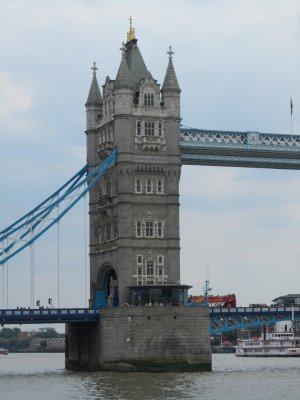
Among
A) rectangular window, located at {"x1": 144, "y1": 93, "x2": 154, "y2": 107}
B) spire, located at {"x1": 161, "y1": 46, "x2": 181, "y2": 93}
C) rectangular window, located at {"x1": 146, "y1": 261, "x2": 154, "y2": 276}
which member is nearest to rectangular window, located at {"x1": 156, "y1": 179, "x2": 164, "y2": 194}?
rectangular window, located at {"x1": 146, "y1": 261, "x2": 154, "y2": 276}

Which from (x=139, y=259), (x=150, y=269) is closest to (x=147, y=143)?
(x=139, y=259)

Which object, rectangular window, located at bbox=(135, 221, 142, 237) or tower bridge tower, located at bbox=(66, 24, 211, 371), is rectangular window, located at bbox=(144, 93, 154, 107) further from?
rectangular window, located at bbox=(135, 221, 142, 237)

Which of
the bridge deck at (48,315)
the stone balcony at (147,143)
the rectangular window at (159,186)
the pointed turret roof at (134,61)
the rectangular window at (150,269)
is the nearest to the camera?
the bridge deck at (48,315)

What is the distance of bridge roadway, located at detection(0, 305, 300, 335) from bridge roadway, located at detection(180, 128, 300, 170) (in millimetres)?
17315

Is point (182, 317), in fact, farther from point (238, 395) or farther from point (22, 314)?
point (238, 395)

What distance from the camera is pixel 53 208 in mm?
133625

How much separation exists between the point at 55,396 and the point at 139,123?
44822mm

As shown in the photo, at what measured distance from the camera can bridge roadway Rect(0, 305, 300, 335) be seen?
126 metres

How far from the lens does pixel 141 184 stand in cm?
13438

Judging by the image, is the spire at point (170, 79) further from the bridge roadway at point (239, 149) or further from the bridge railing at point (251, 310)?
the bridge railing at point (251, 310)

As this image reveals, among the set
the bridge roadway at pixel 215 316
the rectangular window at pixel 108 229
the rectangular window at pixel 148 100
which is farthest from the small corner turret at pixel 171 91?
the bridge roadway at pixel 215 316

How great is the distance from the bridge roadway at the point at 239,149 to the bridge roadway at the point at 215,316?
17315 millimetres

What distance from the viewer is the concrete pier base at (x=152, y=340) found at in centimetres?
12494

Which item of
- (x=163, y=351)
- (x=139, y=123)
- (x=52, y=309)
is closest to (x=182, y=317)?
(x=163, y=351)
